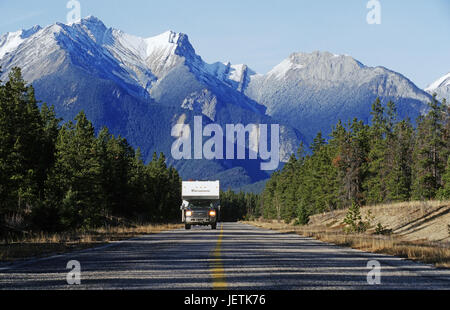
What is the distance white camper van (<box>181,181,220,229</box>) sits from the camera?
4784 centimetres

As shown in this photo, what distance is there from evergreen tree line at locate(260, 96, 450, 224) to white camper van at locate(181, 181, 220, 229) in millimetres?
25374

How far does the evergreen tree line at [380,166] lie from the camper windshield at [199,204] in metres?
25.5

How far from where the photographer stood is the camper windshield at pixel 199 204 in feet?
158

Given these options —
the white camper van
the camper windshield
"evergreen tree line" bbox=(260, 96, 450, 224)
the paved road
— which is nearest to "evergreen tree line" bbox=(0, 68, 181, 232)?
the white camper van

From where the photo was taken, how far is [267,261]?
1588cm

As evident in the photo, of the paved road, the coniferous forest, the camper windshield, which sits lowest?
the paved road

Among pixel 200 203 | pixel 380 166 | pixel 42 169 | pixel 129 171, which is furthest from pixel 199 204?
pixel 380 166

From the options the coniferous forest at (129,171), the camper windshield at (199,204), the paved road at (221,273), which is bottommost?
the paved road at (221,273)

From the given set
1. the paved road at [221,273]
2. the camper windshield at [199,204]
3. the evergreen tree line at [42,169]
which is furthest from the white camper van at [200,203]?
the paved road at [221,273]

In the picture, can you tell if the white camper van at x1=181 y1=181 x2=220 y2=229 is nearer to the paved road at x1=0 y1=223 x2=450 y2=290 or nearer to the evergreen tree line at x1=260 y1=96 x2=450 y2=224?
the evergreen tree line at x1=260 y1=96 x2=450 y2=224

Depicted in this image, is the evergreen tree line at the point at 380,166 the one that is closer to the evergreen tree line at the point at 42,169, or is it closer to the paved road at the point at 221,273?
the evergreen tree line at the point at 42,169

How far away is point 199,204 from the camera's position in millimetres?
49094

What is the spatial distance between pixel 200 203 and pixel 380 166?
4268 centimetres
